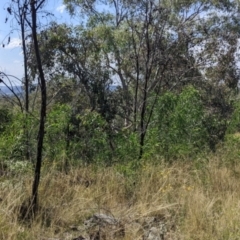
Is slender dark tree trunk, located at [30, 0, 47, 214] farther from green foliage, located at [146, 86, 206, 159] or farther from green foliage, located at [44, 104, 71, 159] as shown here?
green foliage, located at [146, 86, 206, 159]

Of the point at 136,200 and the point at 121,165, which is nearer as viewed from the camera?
the point at 136,200

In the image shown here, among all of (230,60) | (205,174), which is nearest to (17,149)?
(205,174)

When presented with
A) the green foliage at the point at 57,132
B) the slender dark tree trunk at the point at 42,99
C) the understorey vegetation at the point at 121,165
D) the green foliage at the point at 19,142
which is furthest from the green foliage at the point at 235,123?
the slender dark tree trunk at the point at 42,99

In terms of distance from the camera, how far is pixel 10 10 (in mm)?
4066

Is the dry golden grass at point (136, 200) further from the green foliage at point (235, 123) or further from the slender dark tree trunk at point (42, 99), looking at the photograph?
the green foliage at point (235, 123)

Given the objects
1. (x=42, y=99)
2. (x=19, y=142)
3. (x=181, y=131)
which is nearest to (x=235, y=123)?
(x=181, y=131)

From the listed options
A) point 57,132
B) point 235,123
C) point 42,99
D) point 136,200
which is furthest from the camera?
point 235,123

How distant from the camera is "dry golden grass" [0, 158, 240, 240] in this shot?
3.58 m

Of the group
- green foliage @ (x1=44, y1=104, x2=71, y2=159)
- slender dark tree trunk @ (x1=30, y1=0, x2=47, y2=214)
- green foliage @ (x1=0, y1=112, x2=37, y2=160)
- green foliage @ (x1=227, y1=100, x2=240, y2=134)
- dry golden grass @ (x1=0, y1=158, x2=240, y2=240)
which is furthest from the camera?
green foliage @ (x1=227, y1=100, x2=240, y2=134)

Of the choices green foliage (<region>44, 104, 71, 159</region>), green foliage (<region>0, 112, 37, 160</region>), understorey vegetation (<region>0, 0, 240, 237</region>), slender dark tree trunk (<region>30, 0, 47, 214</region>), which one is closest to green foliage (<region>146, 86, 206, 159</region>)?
understorey vegetation (<region>0, 0, 240, 237</region>)

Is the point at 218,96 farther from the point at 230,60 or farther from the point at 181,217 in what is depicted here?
the point at 181,217

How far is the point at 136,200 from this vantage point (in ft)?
15.1

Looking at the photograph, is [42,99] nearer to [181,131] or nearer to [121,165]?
[121,165]

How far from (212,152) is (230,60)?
9916 millimetres
